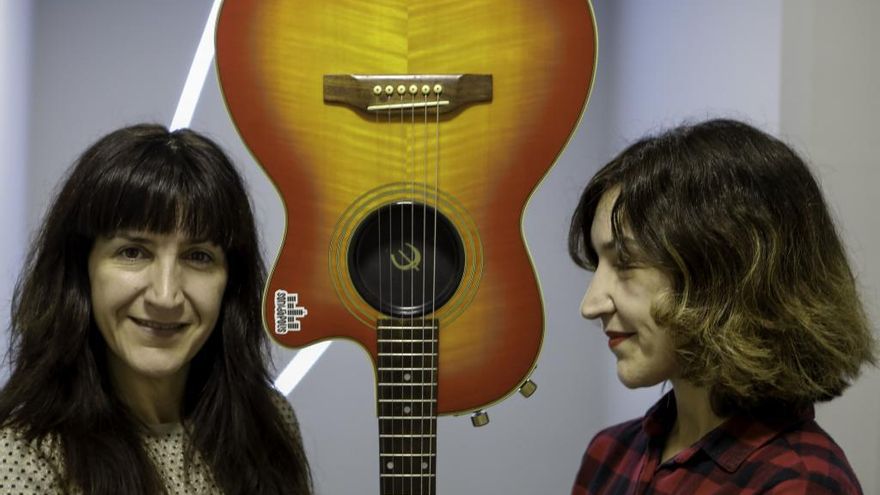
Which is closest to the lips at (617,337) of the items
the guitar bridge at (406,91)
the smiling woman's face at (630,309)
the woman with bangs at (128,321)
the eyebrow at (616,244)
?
the smiling woman's face at (630,309)

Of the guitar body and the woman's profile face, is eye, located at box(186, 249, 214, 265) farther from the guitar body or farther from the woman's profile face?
the guitar body

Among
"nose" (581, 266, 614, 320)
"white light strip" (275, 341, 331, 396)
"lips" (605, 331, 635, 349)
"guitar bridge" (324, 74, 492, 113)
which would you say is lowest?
"white light strip" (275, 341, 331, 396)

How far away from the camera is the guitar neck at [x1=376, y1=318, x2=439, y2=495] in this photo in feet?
4.43

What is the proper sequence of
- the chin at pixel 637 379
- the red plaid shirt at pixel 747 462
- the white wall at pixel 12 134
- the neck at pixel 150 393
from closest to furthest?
the red plaid shirt at pixel 747 462 < the chin at pixel 637 379 < the neck at pixel 150 393 < the white wall at pixel 12 134

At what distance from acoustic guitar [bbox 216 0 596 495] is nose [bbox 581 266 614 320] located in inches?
3.8

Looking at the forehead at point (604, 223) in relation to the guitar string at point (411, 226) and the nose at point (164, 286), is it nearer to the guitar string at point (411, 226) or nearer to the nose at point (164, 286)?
the guitar string at point (411, 226)

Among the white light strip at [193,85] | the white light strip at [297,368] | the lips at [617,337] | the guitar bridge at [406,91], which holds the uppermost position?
the white light strip at [193,85]

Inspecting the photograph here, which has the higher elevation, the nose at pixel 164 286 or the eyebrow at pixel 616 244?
the eyebrow at pixel 616 244

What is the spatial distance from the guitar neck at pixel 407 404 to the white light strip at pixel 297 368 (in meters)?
1.42

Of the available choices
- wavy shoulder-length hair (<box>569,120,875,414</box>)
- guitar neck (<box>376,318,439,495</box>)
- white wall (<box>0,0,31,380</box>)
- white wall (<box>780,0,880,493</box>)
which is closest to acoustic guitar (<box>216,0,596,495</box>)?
guitar neck (<box>376,318,439,495</box>)

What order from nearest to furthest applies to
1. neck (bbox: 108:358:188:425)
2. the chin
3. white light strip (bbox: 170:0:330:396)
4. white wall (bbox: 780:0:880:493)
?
1. the chin
2. neck (bbox: 108:358:188:425)
3. white wall (bbox: 780:0:880:493)
4. white light strip (bbox: 170:0:330:396)

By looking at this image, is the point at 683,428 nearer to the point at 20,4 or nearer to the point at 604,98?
the point at 604,98

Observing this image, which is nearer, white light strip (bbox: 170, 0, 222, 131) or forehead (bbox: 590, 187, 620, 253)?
forehead (bbox: 590, 187, 620, 253)

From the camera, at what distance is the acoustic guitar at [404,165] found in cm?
136
